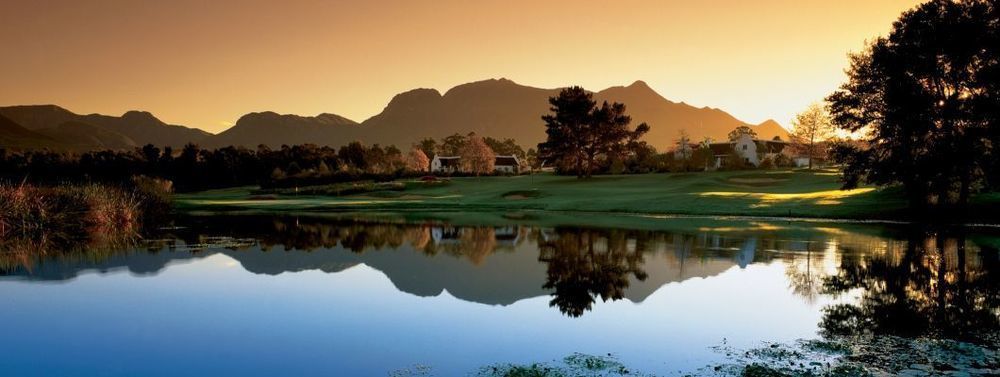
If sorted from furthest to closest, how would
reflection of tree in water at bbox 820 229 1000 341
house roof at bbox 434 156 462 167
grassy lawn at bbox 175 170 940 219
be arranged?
house roof at bbox 434 156 462 167, grassy lawn at bbox 175 170 940 219, reflection of tree in water at bbox 820 229 1000 341

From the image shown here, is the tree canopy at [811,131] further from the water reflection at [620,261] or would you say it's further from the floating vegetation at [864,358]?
the floating vegetation at [864,358]

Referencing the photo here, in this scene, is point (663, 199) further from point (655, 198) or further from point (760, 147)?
point (760, 147)

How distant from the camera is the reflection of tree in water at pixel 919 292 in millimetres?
13617

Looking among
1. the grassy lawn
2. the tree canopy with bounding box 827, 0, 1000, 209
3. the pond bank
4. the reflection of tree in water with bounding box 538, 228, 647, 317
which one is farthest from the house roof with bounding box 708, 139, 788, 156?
the reflection of tree in water with bounding box 538, 228, 647, 317

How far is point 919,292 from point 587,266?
9628mm

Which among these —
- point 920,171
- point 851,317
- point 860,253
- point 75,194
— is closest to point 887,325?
point 851,317

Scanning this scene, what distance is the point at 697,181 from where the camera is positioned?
80000 mm

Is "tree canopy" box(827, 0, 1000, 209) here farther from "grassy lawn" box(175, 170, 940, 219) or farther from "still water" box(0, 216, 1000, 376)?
"still water" box(0, 216, 1000, 376)

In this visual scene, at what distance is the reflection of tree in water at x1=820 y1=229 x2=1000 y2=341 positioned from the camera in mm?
13617

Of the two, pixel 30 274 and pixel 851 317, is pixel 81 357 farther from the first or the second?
pixel 851 317

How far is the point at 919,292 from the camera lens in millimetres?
17812

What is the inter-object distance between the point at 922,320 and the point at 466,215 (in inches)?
1590

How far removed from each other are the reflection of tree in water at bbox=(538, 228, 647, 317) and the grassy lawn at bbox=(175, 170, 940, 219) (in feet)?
64.6

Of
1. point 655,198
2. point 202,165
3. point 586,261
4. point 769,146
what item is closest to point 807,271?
point 586,261
